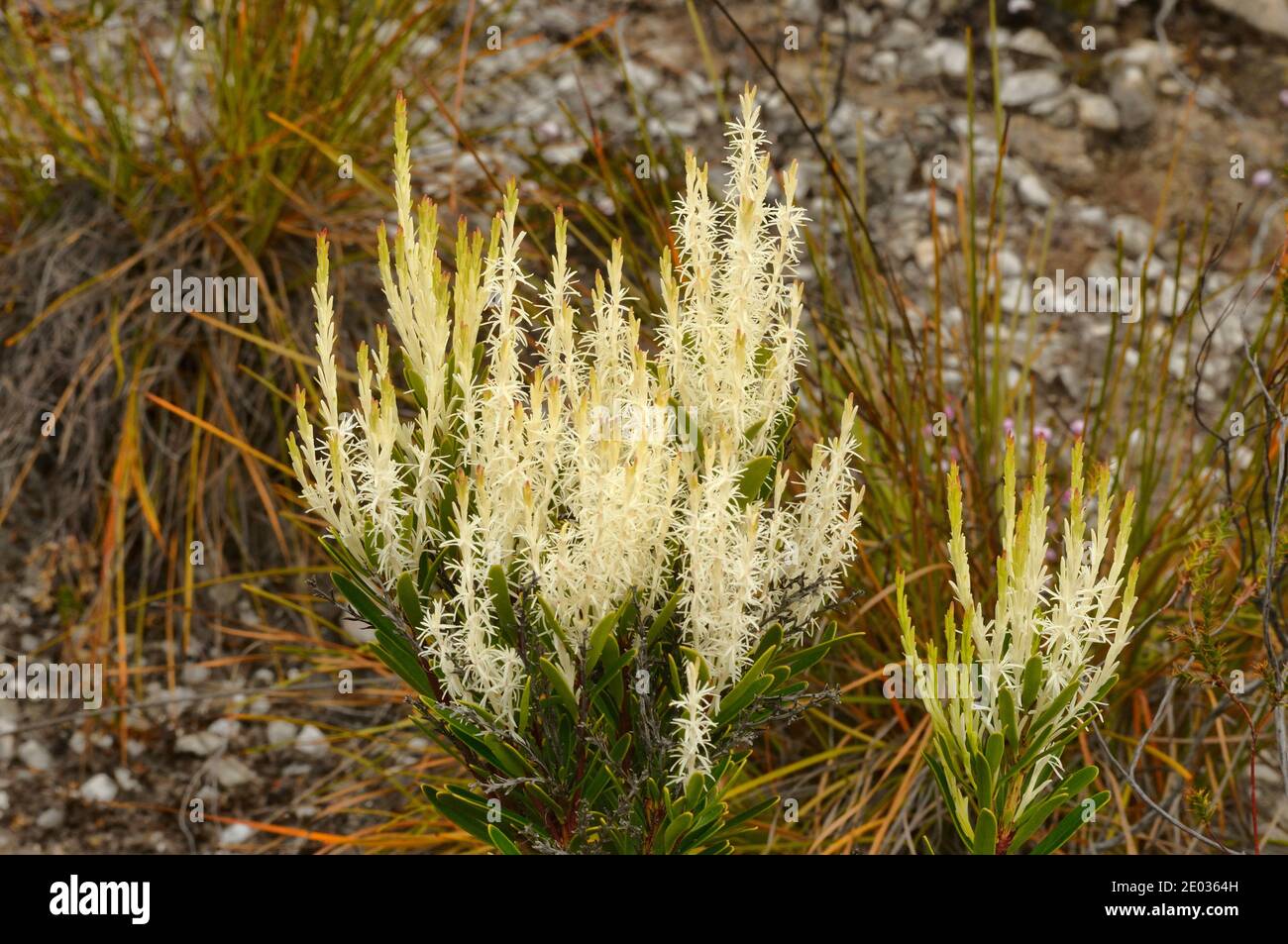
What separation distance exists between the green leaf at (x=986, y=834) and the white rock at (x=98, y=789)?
210 cm

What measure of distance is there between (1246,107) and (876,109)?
3.89ft

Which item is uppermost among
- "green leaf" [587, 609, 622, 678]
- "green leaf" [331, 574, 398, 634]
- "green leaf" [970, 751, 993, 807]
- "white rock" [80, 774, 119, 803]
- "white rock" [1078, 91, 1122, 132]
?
"white rock" [1078, 91, 1122, 132]

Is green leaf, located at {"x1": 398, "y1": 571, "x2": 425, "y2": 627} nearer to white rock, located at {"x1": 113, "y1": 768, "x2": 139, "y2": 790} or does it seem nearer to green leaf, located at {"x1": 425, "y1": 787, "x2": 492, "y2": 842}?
green leaf, located at {"x1": 425, "y1": 787, "x2": 492, "y2": 842}

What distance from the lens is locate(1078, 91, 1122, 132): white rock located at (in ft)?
14.3

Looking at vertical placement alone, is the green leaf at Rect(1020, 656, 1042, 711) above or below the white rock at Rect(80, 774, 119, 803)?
above

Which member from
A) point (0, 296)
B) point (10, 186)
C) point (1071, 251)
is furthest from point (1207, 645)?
point (10, 186)

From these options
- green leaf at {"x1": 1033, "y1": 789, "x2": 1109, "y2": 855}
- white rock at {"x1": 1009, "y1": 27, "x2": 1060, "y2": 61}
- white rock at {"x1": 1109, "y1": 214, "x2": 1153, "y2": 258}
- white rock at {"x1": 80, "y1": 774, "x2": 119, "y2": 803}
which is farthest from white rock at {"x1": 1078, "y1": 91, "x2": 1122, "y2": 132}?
white rock at {"x1": 80, "y1": 774, "x2": 119, "y2": 803}

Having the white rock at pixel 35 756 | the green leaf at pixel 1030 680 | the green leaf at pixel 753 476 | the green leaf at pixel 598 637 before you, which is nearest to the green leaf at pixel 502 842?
the green leaf at pixel 598 637

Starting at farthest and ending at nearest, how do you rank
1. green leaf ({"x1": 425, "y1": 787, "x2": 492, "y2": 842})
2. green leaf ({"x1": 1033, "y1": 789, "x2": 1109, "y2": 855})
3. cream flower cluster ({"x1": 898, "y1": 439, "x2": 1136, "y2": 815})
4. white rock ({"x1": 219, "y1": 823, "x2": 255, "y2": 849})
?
white rock ({"x1": 219, "y1": 823, "x2": 255, "y2": 849}) < green leaf ({"x1": 425, "y1": 787, "x2": 492, "y2": 842}) < green leaf ({"x1": 1033, "y1": 789, "x2": 1109, "y2": 855}) < cream flower cluster ({"x1": 898, "y1": 439, "x2": 1136, "y2": 815})

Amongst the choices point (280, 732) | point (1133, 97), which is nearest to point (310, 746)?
point (280, 732)

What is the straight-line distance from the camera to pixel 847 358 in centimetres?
272

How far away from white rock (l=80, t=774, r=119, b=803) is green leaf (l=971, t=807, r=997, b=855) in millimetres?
2101
